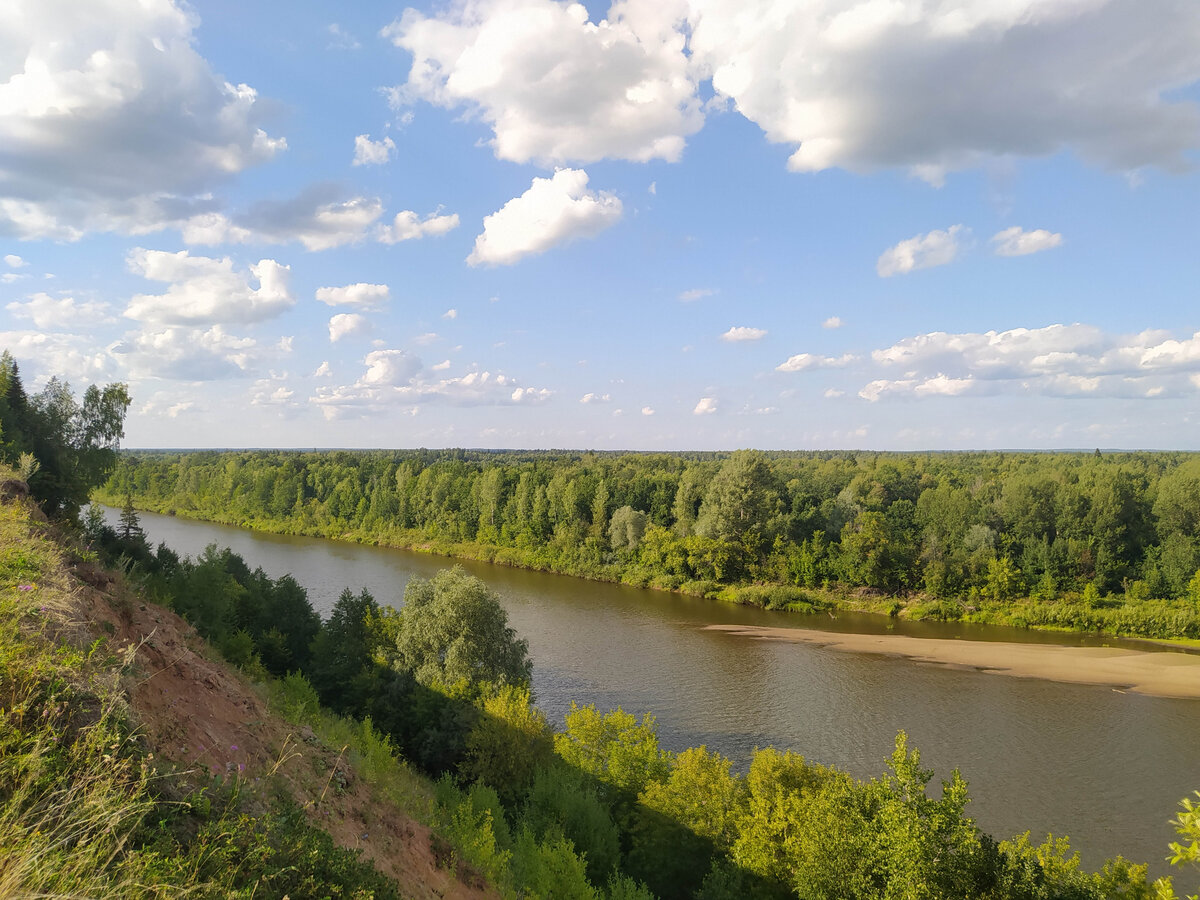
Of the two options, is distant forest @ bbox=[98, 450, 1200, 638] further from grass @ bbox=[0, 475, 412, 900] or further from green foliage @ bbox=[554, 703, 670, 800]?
grass @ bbox=[0, 475, 412, 900]

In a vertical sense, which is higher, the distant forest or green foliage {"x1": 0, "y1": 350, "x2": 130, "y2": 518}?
green foliage {"x1": 0, "y1": 350, "x2": 130, "y2": 518}

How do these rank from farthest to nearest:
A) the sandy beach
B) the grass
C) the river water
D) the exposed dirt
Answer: the sandy beach < the river water < the exposed dirt < the grass

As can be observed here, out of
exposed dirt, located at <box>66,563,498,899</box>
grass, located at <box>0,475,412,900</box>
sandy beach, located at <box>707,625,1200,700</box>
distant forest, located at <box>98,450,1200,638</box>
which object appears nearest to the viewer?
grass, located at <box>0,475,412,900</box>

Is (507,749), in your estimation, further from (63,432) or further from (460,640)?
(63,432)

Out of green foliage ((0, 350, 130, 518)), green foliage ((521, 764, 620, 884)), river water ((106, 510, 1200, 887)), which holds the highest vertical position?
green foliage ((0, 350, 130, 518))

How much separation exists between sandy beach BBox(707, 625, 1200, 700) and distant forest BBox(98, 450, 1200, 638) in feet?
20.0

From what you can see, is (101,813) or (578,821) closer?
(101,813)

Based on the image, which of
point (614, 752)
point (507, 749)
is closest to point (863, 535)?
point (614, 752)

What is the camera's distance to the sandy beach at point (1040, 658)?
95.8 feet

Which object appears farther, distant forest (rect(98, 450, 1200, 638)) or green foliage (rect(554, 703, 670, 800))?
distant forest (rect(98, 450, 1200, 638))

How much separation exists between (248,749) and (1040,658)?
121 ft

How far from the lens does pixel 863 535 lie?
1811 inches

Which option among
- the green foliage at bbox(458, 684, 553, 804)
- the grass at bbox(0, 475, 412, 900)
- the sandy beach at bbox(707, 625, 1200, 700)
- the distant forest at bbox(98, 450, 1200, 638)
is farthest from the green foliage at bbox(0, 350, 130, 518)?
the distant forest at bbox(98, 450, 1200, 638)

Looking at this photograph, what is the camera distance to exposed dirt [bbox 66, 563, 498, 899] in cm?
681
